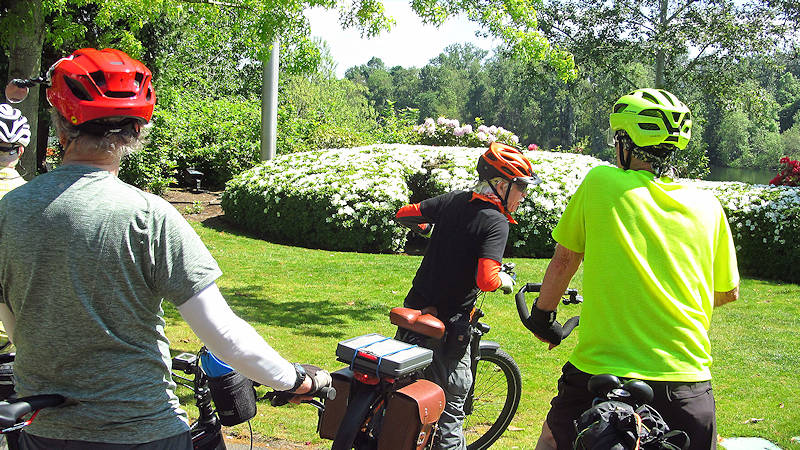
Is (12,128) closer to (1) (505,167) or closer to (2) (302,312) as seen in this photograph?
(1) (505,167)

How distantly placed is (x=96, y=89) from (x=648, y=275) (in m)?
1.96

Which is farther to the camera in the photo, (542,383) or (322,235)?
(322,235)

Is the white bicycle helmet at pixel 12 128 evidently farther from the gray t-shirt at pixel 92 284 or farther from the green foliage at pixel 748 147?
the green foliage at pixel 748 147

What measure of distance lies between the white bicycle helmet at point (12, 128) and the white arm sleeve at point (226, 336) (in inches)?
104

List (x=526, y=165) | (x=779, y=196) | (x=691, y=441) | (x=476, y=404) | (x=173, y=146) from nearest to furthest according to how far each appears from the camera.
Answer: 1. (x=691, y=441)
2. (x=526, y=165)
3. (x=476, y=404)
4. (x=779, y=196)
5. (x=173, y=146)

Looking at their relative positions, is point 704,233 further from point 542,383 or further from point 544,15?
point 544,15

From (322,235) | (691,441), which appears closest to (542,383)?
(691,441)

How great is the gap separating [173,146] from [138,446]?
51.1 feet

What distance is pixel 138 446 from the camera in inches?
80.3

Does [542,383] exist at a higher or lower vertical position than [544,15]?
lower

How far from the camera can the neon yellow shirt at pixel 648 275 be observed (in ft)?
8.57

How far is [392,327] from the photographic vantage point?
7.61m

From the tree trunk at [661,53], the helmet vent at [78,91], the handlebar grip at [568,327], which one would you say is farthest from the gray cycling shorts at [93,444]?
the tree trunk at [661,53]

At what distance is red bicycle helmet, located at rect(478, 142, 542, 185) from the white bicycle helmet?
2.67 meters
